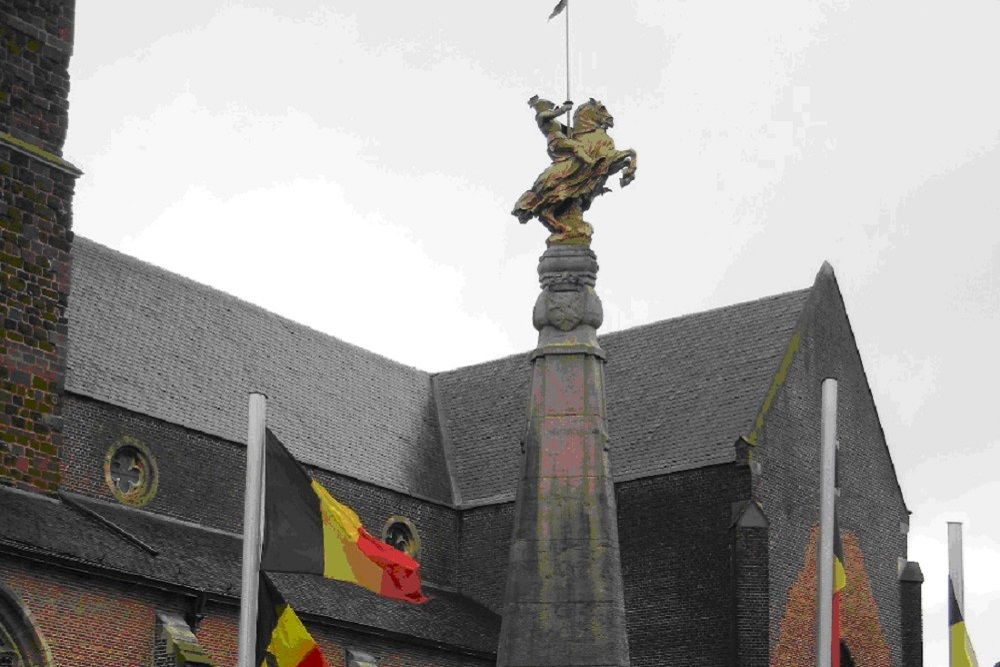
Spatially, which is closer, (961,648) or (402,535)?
(961,648)

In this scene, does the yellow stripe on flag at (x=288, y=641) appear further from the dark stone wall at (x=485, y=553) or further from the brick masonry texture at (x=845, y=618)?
the dark stone wall at (x=485, y=553)

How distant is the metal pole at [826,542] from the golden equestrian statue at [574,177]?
4.51 meters

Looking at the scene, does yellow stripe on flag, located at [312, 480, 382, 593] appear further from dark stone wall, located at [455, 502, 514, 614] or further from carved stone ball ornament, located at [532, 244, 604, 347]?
dark stone wall, located at [455, 502, 514, 614]

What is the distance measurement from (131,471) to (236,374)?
414cm

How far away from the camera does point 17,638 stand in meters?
27.1

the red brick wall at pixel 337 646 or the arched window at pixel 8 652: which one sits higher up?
the red brick wall at pixel 337 646

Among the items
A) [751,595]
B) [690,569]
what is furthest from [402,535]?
[751,595]

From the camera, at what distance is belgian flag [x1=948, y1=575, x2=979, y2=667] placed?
2302 cm

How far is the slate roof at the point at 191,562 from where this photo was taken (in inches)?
1075

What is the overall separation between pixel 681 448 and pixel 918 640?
21.8 feet

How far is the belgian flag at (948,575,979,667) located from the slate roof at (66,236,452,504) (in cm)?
1580

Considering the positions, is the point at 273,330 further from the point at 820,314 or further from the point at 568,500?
the point at 568,500

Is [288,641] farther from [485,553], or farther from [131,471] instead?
[485,553]

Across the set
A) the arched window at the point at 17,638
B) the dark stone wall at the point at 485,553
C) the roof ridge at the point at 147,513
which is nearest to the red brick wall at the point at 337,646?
the roof ridge at the point at 147,513
